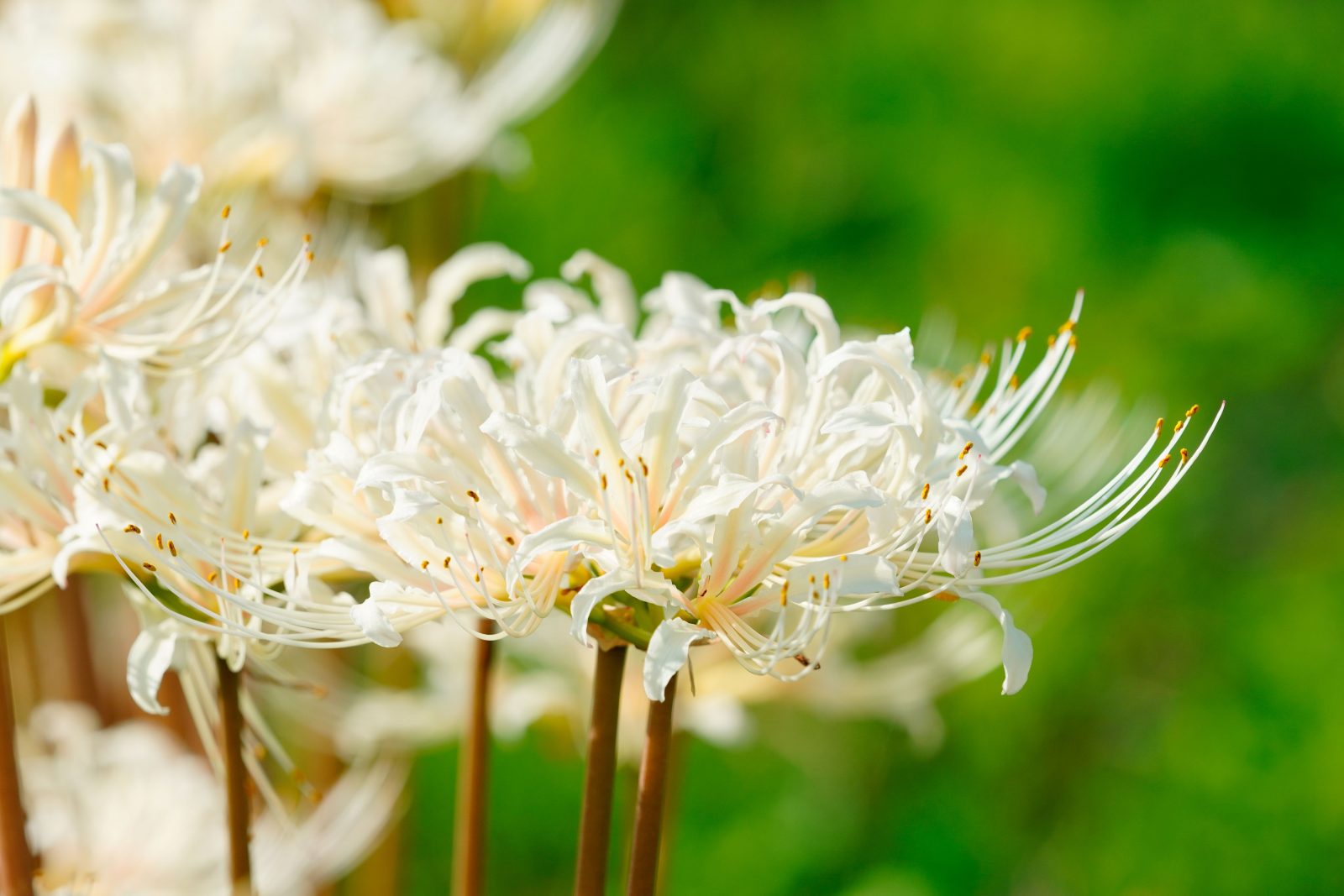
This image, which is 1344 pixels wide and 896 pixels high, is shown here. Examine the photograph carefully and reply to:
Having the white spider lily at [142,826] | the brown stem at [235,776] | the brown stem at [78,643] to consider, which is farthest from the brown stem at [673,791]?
the brown stem at [78,643]

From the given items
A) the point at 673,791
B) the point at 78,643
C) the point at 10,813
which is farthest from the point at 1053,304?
the point at 10,813

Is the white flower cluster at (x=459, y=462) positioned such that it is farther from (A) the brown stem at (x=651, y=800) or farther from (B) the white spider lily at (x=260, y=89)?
(B) the white spider lily at (x=260, y=89)

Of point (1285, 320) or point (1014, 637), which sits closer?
point (1014, 637)

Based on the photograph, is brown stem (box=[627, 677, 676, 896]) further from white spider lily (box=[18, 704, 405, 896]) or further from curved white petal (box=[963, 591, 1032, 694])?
white spider lily (box=[18, 704, 405, 896])

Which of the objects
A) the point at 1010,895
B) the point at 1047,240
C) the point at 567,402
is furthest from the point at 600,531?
the point at 1047,240

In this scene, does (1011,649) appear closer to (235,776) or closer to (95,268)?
(235,776)

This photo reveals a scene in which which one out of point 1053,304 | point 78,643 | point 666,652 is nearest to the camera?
point 666,652

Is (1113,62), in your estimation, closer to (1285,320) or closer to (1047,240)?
(1047,240)
